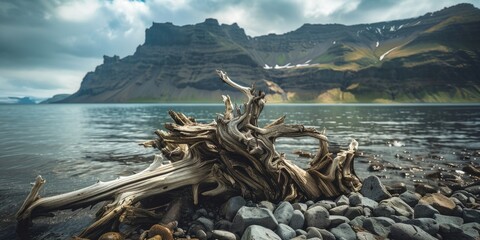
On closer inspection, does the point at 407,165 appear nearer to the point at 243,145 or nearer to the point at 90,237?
the point at 243,145

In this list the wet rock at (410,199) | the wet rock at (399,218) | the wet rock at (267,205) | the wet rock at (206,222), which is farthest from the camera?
the wet rock at (410,199)

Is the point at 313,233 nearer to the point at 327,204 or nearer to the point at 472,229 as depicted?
the point at 327,204

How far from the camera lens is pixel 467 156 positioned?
21.6 metres

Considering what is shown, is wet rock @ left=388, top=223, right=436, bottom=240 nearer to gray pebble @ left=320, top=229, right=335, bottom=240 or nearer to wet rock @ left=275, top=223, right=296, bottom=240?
gray pebble @ left=320, top=229, right=335, bottom=240

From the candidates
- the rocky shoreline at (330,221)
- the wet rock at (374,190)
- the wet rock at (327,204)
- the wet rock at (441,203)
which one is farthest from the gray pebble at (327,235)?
the wet rock at (441,203)

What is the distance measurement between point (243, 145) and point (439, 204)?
7014mm

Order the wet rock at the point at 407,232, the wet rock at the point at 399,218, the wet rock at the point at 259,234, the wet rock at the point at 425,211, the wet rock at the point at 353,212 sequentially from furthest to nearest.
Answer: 1. the wet rock at the point at 353,212
2. the wet rock at the point at 425,211
3. the wet rock at the point at 399,218
4. the wet rock at the point at 407,232
5. the wet rock at the point at 259,234

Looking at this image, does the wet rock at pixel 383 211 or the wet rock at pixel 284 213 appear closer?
the wet rock at pixel 284 213

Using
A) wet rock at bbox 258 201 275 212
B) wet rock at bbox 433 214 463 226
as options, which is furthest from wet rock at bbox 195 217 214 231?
wet rock at bbox 433 214 463 226

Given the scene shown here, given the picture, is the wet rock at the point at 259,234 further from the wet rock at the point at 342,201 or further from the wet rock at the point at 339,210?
the wet rock at the point at 342,201

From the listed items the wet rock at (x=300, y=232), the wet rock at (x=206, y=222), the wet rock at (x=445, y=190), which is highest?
the wet rock at (x=300, y=232)

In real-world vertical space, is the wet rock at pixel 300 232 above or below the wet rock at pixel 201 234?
above

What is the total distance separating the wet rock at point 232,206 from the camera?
9023mm

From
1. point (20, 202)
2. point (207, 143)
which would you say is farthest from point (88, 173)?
point (207, 143)
